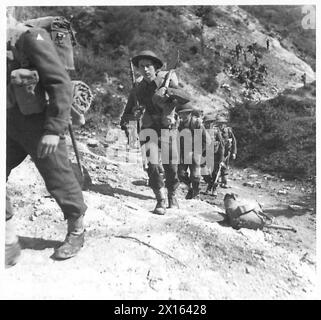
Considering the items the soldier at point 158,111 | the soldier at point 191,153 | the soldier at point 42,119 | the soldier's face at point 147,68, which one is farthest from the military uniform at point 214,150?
the soldier at point 42,119

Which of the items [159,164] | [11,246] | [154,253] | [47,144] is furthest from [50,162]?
[159,164]

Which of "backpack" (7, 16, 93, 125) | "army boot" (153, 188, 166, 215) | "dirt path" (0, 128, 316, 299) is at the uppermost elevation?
"backpack" (7, 16, 93, 125)

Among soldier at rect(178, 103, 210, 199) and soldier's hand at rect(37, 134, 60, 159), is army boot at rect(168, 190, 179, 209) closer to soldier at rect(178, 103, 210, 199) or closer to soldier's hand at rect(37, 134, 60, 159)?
soldier at rect(178, 103, 210, 199)

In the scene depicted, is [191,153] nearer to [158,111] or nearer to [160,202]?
[158,111]

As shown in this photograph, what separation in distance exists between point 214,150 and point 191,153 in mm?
543

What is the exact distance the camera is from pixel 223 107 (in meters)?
5.50

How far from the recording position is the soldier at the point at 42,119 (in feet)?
9.53

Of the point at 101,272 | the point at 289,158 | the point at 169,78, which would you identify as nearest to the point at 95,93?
the point at 169,78

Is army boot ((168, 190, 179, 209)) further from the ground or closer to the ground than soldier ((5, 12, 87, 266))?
closer to the ground

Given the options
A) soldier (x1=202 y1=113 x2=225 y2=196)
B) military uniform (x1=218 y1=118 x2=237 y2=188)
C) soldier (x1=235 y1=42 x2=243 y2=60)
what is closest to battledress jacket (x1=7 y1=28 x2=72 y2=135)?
soldier (x1=202 y1=113 x2=225 y2=196)

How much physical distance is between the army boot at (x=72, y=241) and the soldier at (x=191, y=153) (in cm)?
139

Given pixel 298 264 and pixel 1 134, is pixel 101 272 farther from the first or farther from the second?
pixel 298 264

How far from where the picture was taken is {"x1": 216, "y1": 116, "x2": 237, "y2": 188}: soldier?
4.81m

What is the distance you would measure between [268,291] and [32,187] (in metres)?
2.25
